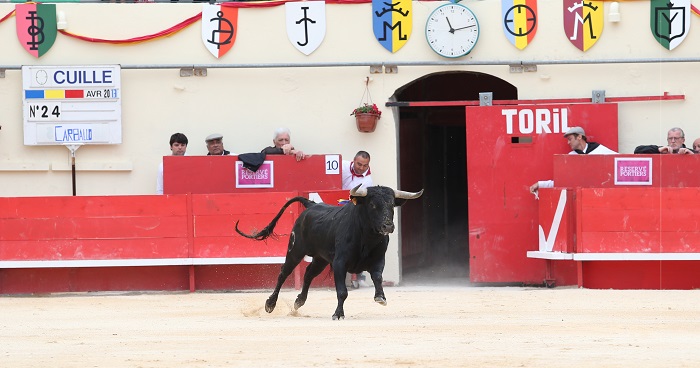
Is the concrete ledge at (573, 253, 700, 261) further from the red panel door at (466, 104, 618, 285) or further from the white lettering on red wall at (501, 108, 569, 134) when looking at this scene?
the white lettering on red wall at (501, 108, 569, 134)

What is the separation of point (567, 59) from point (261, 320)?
246 inches

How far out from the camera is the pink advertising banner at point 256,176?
680 inches

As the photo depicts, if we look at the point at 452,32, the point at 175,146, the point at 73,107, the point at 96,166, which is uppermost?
the point at 452,32

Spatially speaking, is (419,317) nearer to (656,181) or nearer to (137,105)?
(656,181)

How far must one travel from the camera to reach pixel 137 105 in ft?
59.2

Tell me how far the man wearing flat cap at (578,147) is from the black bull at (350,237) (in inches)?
155

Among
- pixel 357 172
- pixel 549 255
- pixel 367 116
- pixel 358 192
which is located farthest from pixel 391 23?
pixel 358 192

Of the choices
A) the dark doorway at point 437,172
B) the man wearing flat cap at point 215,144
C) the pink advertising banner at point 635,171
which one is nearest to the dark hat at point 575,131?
the pink advertising banner at point 635,171

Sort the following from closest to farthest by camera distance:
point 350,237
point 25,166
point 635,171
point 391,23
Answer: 1. point 350,237
2. point 635,171
3. point 391,23
4. point 25,166

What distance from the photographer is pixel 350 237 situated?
42.6ft

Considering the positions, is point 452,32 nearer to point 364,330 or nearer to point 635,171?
point 635,171

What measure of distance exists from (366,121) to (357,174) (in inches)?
30.3

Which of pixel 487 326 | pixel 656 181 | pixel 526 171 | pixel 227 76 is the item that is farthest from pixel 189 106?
pixel 487 326

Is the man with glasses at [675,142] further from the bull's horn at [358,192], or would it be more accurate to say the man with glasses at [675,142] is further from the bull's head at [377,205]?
the bull's horn at [358,192]
